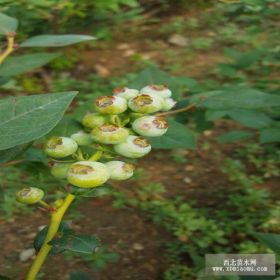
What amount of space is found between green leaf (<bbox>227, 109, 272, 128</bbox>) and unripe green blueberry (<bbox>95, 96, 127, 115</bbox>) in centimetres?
61

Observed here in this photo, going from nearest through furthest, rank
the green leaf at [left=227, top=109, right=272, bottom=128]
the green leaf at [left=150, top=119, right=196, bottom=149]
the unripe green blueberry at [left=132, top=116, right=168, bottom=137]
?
1. the unripe green blueberry at [left=132, top=116, right=168, bottom=137]
2. the green leaf at [left=150, top=119, right=196, bottom=149]
3. the green leaf at [left=227, top=109, right=272, bottom=128]

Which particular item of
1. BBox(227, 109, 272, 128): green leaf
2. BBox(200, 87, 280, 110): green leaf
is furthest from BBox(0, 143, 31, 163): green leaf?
BBox(227, 109, 272, 128): green leaf

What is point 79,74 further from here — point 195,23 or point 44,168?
point 44,168

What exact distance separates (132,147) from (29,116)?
0.48 feet

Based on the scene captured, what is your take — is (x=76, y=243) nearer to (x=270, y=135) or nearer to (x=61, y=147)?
(x=61, y=147)

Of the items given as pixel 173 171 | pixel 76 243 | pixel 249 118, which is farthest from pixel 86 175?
pixel 173 171

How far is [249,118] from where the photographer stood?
1238 mm

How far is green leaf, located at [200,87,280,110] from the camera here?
3.05 ft

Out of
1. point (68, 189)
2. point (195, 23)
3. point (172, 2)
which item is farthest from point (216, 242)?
point (172, 2)

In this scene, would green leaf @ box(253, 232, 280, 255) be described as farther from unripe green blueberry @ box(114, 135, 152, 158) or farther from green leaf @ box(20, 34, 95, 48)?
green leaf @ box(20, 34, 95, 48)

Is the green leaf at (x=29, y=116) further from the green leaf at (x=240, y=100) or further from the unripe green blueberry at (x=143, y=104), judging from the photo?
the green leaf at (x=240, y=100)

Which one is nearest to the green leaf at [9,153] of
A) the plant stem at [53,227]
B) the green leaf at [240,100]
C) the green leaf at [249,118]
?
the plant stem at [53,227]

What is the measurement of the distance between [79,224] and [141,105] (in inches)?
42.8

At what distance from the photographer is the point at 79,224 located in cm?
170
